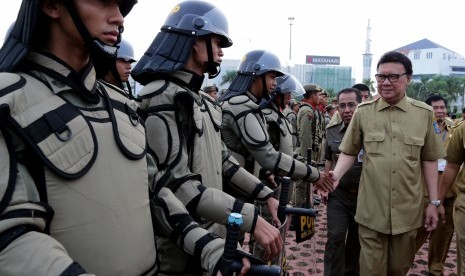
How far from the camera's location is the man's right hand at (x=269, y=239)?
70.7 inches

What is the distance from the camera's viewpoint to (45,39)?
1.39 meters

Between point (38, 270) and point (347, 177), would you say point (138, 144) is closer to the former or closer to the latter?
point (38, 270)

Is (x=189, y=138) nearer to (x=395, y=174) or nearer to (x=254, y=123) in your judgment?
(x=254, y=123)

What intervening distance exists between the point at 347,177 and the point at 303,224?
5.40 feet

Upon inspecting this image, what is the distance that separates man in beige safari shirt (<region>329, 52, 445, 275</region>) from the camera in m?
3.24

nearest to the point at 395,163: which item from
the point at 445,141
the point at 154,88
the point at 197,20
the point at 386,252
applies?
the point at 386,252

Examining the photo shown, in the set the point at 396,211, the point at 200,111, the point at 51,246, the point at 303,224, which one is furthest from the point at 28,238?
the point at 396,211

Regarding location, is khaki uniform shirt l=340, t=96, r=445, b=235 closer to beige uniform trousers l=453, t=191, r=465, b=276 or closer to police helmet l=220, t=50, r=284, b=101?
beige uniform trousers l=453, t=191, r=465, b=276

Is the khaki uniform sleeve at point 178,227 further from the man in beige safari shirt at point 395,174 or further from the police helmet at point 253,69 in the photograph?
the police helmet at point 253,69

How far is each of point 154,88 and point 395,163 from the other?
212cm

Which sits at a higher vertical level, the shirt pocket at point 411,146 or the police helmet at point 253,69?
the police helmet at point 253,69

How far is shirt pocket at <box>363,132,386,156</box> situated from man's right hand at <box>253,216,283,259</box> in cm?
184

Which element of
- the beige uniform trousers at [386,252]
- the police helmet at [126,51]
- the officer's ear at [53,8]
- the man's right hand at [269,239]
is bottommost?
the beige uniform trousers at [386,252]

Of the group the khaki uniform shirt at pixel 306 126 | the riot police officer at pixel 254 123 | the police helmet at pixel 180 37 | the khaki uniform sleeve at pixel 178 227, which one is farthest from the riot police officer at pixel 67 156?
the khaki uniform shirt at pixel 306 126
